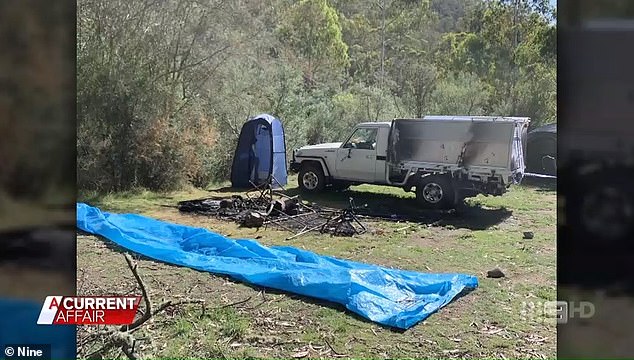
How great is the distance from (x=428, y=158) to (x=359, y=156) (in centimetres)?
120

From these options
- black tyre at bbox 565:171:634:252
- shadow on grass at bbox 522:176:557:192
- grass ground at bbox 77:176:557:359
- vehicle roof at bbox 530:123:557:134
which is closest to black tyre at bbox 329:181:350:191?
grass ground at bbox 77:176:557:359

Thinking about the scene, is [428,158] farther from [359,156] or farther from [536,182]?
[536,182]

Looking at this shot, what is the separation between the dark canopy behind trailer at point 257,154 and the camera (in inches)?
328

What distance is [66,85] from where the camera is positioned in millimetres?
3480

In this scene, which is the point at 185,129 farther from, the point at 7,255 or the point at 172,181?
the point at 7,255

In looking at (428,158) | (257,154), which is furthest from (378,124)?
(257,154)

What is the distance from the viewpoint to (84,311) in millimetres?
3230

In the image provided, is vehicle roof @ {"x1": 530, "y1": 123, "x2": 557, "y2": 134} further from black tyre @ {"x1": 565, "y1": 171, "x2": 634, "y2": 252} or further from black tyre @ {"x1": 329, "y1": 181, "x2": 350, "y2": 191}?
black tyre @ {"x1": 329, "y1": 181, "x2": 350, "y2": 191}

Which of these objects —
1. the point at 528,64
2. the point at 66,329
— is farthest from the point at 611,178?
the point at 66,329

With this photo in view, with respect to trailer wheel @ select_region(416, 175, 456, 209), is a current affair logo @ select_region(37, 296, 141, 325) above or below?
below

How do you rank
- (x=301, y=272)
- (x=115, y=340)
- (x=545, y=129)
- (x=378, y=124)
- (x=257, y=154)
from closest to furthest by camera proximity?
1. (x=115, y=340)
2. (x=301, y=272)
3. (x=545, y=129)
4. (x=378, y=124)
5. (x=257, y=154)

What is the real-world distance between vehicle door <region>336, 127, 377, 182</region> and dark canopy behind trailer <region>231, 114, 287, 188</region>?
0.99m

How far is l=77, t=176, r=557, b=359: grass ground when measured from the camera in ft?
10.5

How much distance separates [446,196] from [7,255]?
550 centimetres
